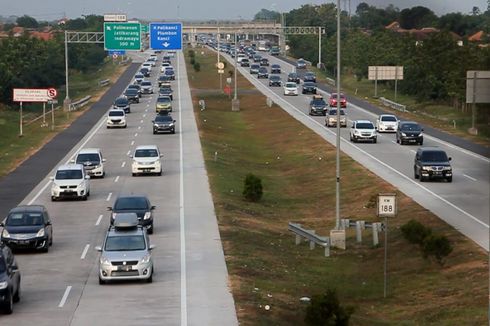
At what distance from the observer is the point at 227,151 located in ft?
242

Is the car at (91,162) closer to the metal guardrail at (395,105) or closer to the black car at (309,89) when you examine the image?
the metal guardrail at (395,105)

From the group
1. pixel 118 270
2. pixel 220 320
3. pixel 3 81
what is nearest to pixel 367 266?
pixel 118 270

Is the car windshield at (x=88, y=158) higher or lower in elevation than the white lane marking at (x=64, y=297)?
lower

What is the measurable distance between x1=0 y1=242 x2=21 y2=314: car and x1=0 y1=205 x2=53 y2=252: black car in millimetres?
7954

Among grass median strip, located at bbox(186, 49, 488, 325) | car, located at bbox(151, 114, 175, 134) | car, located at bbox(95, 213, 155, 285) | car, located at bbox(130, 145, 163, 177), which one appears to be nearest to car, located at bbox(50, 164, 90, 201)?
grass median strip, located at bbox(186, 49, 488, 325)

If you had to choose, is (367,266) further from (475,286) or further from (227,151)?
(227,151)

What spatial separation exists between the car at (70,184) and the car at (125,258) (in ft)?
59.2

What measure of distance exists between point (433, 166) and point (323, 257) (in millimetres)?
15894

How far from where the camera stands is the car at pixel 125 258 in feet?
96.7

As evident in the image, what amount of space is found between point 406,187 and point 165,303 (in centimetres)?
2536

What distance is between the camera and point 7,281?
25.5 meters

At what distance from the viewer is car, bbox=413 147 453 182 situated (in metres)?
52.2

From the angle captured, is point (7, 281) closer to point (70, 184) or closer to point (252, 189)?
point (70, 184)

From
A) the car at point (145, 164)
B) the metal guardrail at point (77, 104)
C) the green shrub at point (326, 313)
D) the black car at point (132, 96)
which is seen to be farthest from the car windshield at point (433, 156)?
the black car at point (132, 96)
